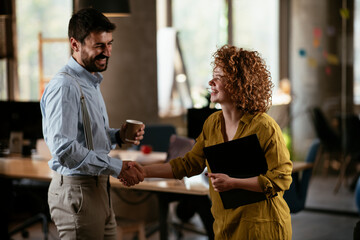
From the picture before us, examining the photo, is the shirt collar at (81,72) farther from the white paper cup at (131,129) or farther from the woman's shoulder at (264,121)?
the woman's shoulder at (264,121)

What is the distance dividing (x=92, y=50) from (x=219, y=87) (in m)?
0.65

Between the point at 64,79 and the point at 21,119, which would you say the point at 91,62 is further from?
the point at 21,119

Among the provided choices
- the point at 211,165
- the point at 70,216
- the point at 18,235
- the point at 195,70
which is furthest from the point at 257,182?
the point at 195,70

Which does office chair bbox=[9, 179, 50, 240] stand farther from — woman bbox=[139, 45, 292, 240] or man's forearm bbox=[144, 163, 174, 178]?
woman bbox=[139, 45, 292, 240]

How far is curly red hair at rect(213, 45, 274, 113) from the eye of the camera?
74.9 inches

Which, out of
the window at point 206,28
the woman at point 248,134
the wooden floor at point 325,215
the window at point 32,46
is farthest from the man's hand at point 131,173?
the window at point 206,28

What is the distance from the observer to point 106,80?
2541 mm

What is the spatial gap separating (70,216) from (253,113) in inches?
36.4

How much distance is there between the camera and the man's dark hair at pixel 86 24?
227cm

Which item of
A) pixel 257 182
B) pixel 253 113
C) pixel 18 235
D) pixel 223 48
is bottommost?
pixel 18 235

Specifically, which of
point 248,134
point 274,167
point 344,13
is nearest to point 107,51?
point 248,134

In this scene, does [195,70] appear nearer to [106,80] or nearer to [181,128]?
[181,128]

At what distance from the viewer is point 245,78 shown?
1901 mm

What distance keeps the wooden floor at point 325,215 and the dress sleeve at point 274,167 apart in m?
3.03
